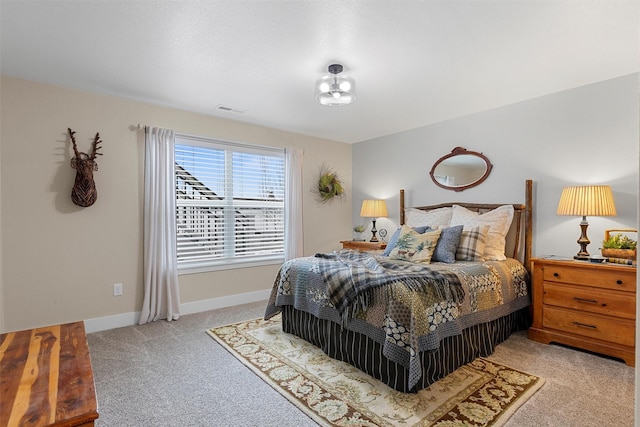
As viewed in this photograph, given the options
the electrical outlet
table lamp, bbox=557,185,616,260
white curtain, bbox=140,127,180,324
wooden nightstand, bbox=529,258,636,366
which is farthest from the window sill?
table lamp, bbox=557,185,616,260

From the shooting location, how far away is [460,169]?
3.95 metres

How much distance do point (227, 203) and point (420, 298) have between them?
2790 millimetres

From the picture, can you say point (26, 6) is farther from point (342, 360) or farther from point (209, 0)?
point (342, 360)

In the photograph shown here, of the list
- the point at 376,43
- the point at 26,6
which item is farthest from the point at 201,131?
the point at 376,43

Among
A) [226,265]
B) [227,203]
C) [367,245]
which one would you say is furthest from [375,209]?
[226,265]

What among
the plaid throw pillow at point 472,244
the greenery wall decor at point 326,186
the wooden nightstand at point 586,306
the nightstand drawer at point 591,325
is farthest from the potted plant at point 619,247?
the greenery wall decor at point 326,186

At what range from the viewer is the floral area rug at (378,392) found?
71.9 inches

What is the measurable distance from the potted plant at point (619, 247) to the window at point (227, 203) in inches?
136

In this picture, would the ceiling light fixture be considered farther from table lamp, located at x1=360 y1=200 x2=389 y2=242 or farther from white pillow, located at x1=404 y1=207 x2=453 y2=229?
table lamp, located at x1=360 y1=200 x2=389 y2=242

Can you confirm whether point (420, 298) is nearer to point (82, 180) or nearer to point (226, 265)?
point (226, 265)

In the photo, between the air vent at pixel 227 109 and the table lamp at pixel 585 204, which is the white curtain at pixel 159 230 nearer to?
the air vent at pixel 227 109

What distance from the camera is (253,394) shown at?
6.85ft

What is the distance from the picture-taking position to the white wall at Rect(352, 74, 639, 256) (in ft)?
9.25

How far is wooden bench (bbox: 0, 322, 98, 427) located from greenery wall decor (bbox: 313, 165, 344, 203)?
11.6 ft
